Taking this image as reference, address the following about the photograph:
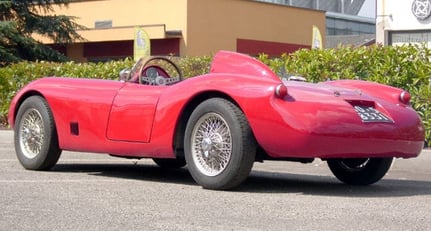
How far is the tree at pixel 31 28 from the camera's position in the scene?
29.8 m

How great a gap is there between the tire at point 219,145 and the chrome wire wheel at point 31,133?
6.65ft

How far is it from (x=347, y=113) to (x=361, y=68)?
22.8ft

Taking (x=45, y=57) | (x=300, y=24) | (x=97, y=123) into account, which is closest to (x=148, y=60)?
(x=97, y=123)

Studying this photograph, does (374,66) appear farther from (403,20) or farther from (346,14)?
(346,14)

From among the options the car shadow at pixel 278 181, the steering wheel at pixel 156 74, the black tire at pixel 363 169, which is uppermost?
the steering wheel at pixel 156 74

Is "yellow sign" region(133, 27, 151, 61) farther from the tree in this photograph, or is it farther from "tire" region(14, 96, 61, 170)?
"tire" region(14, 96, 61, 170)

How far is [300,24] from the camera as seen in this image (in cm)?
4006

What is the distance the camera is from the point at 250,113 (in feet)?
23.0

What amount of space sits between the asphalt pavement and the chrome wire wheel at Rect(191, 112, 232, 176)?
0.76 ft

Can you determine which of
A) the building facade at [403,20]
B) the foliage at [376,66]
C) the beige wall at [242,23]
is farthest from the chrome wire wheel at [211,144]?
the beige wall at [242,23]

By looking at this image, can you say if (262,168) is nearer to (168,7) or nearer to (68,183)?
(68,183)

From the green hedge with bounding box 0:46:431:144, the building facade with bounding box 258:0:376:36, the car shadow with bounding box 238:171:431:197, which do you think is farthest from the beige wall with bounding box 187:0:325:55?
the car shadow with bounding box 238:171:431:197

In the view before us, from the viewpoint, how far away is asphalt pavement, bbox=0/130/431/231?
5671mm

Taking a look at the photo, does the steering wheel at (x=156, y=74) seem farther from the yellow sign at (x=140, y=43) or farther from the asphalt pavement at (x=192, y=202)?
the yellow sign at (x=140, y=43)
